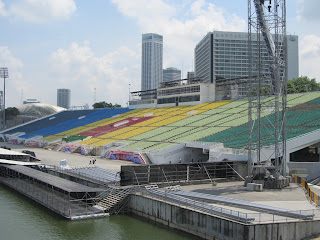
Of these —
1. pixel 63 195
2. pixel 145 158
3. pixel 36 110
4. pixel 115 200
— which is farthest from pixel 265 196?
pixel 36 110

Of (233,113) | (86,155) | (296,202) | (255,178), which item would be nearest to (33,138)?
(86,155)

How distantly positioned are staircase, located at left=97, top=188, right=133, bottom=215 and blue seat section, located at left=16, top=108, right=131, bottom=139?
61389 millimetres

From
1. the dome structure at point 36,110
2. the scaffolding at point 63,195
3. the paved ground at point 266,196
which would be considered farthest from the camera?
the dome structure at point 36,110

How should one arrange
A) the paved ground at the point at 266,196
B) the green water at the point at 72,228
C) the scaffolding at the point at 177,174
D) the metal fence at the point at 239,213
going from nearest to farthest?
the metal fence at the point at 239,213 < the paved ground at the point at 266,196 < the green water at the point at 72,228 < the scaffolding at the point at 177,174

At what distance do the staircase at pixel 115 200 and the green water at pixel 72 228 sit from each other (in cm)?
81

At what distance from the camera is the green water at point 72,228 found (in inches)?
898

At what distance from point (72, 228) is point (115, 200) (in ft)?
15.3

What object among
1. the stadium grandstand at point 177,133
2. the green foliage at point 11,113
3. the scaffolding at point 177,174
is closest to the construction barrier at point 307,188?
the stadium grandstand at point 177,133

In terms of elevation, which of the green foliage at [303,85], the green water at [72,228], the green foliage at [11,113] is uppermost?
the green foliage at [303,85]

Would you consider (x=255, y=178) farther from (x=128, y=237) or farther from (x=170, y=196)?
(x=128, y=237)

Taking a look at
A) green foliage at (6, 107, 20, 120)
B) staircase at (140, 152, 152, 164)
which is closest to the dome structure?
green foliage at (6, 107, 20, 120)

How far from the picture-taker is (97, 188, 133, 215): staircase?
27.7 meters

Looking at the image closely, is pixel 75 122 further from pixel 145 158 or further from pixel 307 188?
pixel 307 188

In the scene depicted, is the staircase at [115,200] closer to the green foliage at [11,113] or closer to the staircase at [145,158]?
the staircase at [145,158]
